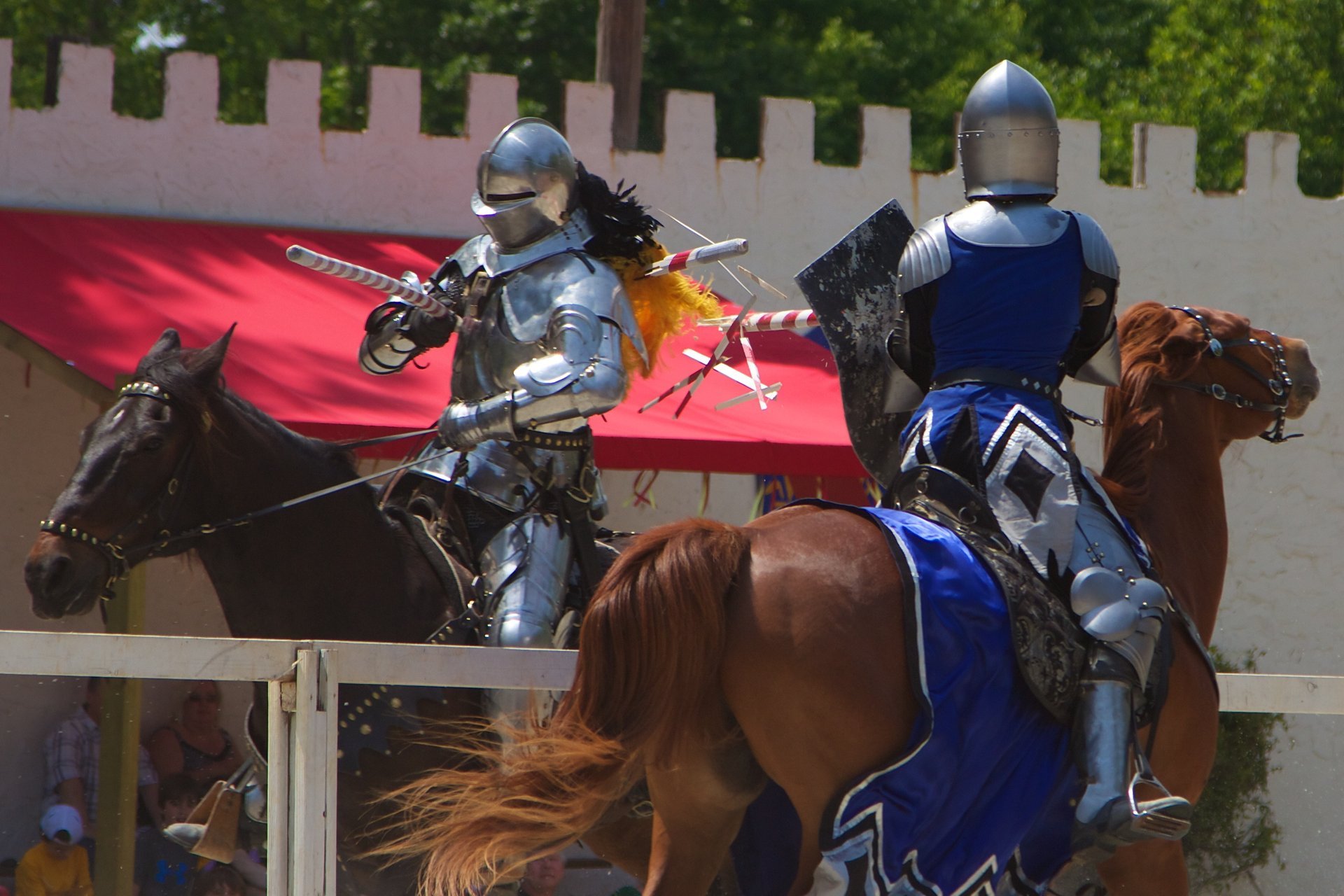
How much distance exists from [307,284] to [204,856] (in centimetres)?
445

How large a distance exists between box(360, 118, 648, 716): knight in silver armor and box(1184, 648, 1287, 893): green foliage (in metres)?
3.21

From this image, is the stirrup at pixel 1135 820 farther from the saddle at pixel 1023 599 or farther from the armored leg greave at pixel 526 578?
the armored leg greave at pixel 526 578

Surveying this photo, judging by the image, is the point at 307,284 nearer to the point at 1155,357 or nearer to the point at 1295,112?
the point at 1155,357

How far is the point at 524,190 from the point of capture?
4.42m

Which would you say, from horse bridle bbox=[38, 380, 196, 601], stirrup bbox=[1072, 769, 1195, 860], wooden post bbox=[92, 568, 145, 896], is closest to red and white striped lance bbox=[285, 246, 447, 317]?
horse bridle bbox=[38, 380, 196, 601]

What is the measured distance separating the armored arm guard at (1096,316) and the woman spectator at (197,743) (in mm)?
1959

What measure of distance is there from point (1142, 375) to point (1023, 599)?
1.00 m

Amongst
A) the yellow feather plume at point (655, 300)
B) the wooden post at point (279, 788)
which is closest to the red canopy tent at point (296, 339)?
the yellow feather plume at point (655, 300)

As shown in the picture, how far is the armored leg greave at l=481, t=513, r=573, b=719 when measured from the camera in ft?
13.0

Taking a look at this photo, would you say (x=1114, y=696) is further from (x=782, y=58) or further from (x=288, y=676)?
(x=782, y=58)

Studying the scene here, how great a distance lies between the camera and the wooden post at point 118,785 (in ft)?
9.75

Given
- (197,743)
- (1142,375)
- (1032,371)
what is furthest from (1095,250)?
(197,743)

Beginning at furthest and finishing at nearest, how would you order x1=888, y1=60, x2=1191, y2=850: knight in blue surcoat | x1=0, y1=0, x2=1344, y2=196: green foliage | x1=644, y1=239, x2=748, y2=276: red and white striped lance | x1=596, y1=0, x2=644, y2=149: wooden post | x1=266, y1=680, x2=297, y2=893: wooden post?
x1=0, y1=0, x2=1344, y2=196: green foliage
x1=596, y1=0, x2=644, y2=149: wooden post
x1=644, y1=239, x2=748, y2=276: red and white striped lance
x1=888, y1=60, x2=1191, y2=850: knight in blue surcoat
x1=266, y1=680, x2=297, y2=893: wooden post

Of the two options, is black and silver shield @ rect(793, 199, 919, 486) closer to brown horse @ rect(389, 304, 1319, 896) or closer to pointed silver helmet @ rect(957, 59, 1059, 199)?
pointed silver helmet @ rect(957, 59, 1059, 199)
